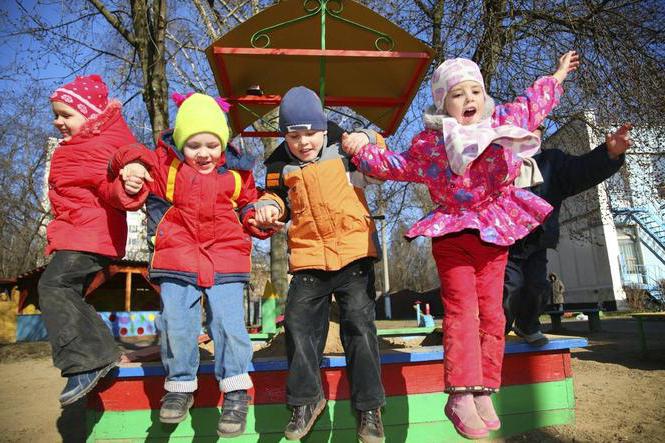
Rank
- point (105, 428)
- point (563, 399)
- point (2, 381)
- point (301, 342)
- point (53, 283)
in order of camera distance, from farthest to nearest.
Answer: point (2, 381)
point (563, 399)
point (105, 428)
point (53, 283)
point (301, 342)

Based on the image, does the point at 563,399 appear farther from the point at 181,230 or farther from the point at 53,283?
the point at 53,283

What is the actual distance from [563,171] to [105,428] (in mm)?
3266

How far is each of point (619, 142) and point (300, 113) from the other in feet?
5.44

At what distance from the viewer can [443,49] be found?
684 centimetres

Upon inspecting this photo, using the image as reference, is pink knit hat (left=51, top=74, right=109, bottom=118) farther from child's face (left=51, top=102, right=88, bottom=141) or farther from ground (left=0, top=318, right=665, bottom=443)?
ground (left=0, top=318, right=665, bottom=443)

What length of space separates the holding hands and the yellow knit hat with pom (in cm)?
25

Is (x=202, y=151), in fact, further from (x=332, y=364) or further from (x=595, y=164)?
(x=595, y=164)

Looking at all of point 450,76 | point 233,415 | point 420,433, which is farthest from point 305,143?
point 420,433

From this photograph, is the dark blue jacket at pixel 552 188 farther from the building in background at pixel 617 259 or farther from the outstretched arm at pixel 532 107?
the building in background at pixel 617 259

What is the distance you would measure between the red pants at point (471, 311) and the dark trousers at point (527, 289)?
2.77ft

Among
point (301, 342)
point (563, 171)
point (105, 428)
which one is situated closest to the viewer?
point (301, 342)

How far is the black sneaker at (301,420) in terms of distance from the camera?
2113 mm

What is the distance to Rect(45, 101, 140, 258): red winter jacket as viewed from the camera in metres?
2.59

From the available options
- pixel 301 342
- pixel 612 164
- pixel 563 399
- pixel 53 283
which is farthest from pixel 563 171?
pixel 53 283
